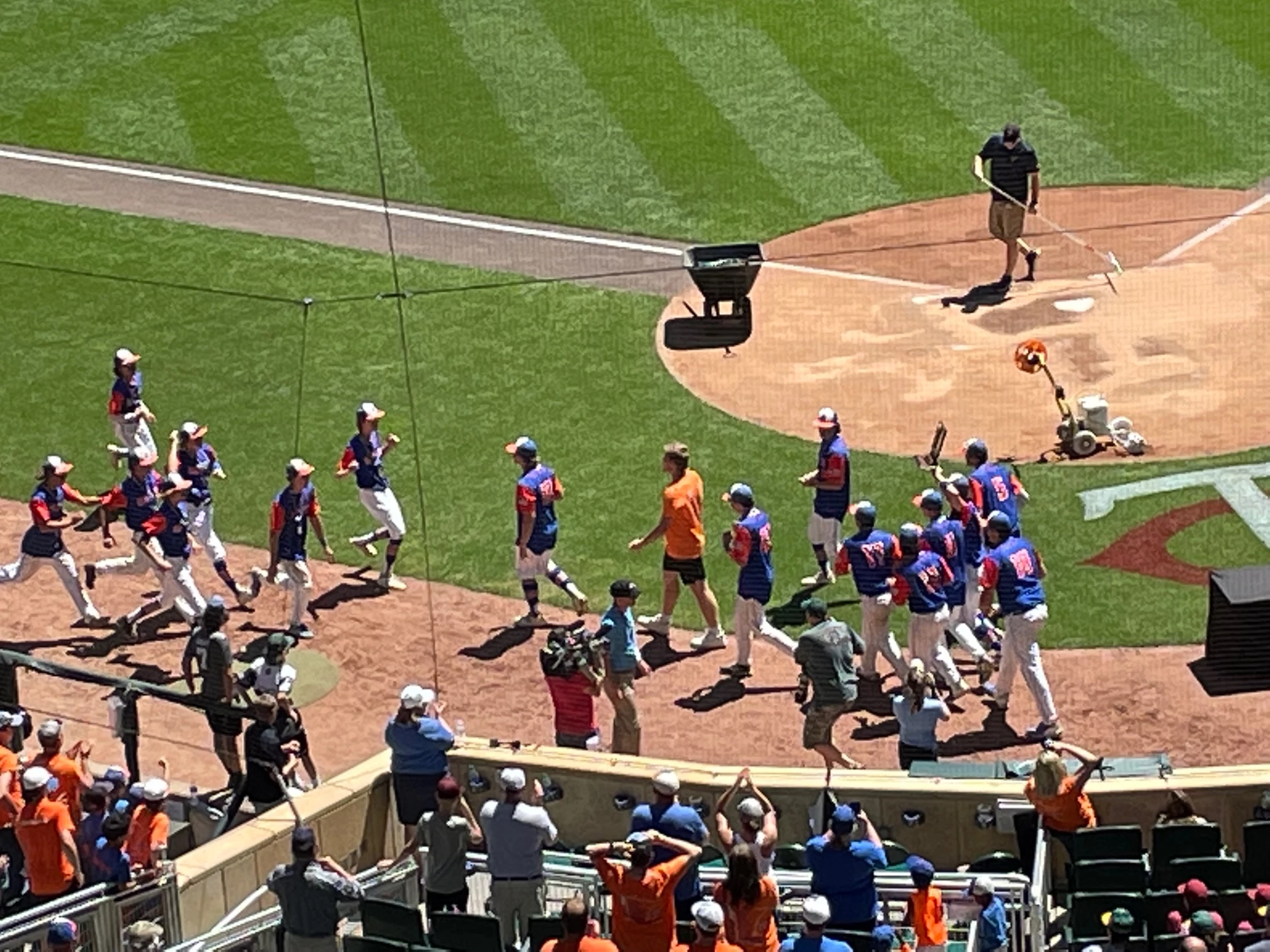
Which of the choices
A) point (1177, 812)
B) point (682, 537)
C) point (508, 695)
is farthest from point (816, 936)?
point (682, 537)

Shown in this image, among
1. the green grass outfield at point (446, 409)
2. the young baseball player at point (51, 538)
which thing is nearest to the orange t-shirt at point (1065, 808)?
the green grass outfield at point (446, 409)

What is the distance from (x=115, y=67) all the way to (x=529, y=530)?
1404cm

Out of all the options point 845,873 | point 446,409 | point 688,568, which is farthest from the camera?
point 446,409

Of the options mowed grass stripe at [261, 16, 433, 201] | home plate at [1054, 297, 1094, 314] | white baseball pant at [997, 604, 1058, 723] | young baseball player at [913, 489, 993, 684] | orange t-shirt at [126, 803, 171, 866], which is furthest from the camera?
mowed grass stripe at [261, 16, 433, 201]

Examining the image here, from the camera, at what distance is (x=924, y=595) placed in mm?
18031

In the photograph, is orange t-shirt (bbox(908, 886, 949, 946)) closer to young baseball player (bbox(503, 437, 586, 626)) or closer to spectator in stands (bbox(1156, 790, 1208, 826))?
spectator in stands (bbox(1156, 790, 1208, 826))

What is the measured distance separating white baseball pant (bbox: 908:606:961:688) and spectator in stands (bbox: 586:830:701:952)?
16.0 feet

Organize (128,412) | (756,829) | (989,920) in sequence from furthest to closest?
(128,412) → (756,829) → (989,920)

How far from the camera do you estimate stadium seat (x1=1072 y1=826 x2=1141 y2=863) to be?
1492 cm

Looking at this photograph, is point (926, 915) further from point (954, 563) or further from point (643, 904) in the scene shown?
point (954, 563)

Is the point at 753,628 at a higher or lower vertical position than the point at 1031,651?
lower

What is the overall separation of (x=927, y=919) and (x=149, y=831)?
14.5 feet

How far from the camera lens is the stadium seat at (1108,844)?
1492 cm

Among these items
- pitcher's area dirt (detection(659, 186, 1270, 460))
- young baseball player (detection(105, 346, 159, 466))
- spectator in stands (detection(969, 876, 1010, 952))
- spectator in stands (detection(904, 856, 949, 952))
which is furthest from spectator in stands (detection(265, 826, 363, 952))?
pitcher's area dirt (detection(659, 186, 1270, 460))
